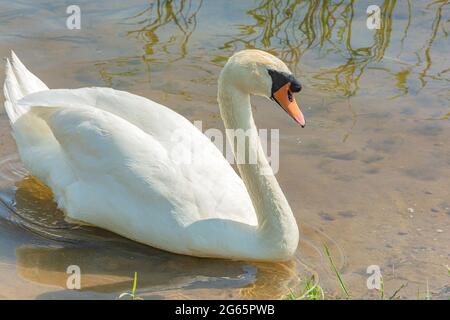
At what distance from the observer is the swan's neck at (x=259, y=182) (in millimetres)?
6082

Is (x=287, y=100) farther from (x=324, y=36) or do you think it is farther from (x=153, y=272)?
(x=324, y=36)

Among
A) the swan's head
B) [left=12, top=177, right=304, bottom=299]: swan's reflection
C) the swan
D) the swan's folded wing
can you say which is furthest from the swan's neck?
the swan's folded wing

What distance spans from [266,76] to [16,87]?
245cm

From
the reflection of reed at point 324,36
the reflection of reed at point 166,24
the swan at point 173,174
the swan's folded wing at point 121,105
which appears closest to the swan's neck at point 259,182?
the swan at point 173,174

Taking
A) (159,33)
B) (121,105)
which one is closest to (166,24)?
(159,33)

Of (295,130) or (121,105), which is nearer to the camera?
(121,105)

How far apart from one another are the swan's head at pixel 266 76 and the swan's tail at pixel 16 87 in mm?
2103

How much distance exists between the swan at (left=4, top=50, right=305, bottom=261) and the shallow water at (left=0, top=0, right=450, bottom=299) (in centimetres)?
20

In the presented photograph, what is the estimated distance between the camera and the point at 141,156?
6207 mm

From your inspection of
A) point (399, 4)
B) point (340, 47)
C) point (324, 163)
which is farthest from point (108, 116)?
point (399, 4)
